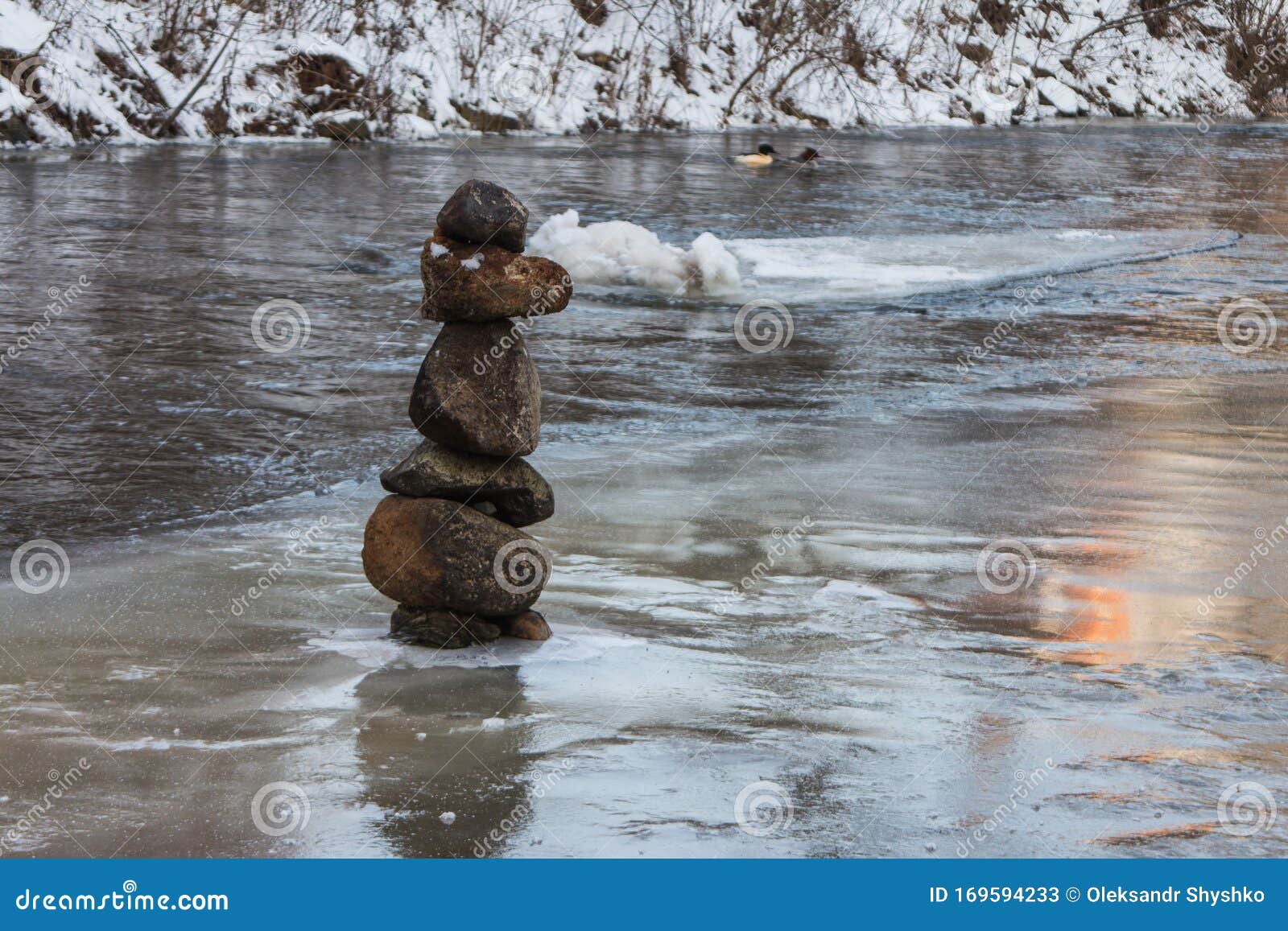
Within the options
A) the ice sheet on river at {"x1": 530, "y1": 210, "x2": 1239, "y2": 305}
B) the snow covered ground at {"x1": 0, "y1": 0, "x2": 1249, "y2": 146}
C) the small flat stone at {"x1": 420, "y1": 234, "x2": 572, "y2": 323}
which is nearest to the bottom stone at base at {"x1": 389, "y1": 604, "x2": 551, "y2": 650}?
the small flat stone at {"x1": 420, "y1": 234, "x2": 572, "y2": 323}

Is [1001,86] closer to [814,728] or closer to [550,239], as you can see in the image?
[550,239]

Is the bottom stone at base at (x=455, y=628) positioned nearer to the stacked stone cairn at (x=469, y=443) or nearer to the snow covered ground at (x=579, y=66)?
the stacked stone cairn at (x=469, y=443)

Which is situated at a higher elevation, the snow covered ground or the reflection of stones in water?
the snow covered ground

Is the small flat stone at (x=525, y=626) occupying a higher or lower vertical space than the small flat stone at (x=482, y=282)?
lower

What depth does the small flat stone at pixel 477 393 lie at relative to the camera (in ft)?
17.0

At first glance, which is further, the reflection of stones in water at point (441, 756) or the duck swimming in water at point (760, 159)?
the duck swimming in water at point (760, 159)

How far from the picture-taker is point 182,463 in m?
7.86

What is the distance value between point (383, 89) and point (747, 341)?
17093 mm

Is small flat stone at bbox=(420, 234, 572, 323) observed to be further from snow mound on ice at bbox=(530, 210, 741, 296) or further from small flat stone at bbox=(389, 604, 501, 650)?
snow mound on ice at bbox=(530, 210, 741, 296)

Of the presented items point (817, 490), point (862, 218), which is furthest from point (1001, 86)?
point (817, 490)

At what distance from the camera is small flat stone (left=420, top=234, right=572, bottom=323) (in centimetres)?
513

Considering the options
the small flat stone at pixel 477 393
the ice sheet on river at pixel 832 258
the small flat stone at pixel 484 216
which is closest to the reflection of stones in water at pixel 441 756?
the small flat stone at pixel 477 393

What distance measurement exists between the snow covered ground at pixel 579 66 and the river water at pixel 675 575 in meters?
9.39

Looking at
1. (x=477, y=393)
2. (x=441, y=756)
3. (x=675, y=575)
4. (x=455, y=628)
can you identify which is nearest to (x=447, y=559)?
(x=455, y=628)
